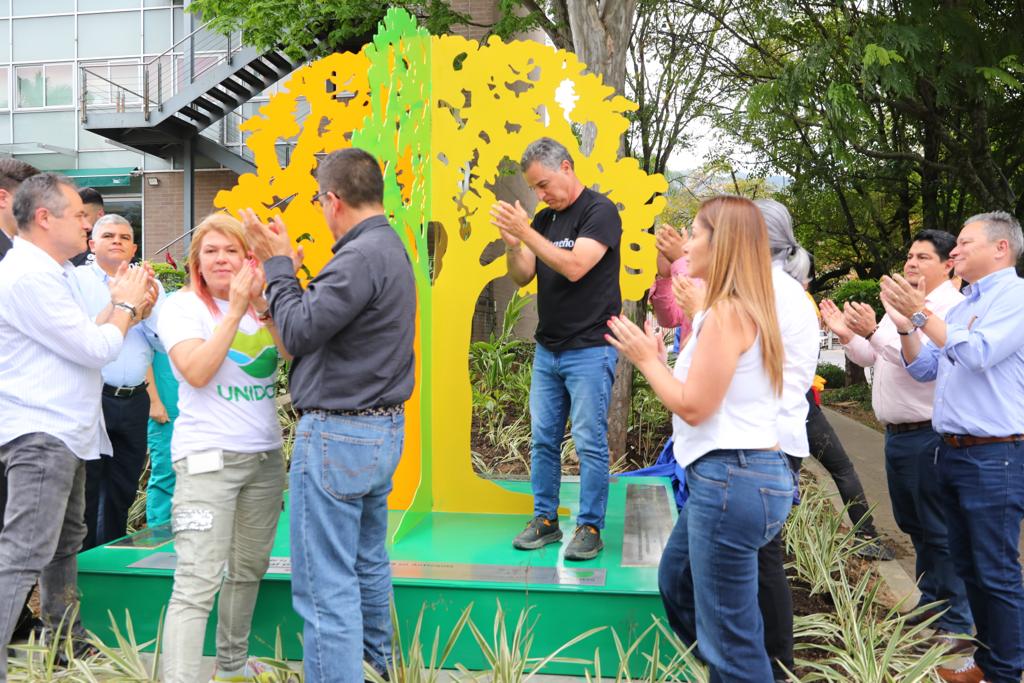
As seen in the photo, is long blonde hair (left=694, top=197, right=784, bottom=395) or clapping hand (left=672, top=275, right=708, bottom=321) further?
clapping hand (left=672, top=275, right=708, bottom=321)

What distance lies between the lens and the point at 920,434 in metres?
4.11

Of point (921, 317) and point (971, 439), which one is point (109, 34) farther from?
point (971, 439)

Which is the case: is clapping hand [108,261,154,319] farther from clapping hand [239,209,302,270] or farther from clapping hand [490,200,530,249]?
clapping hand [490,200,530,249]

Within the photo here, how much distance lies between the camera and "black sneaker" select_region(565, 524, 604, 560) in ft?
13.0

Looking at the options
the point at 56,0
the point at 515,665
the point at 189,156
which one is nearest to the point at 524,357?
the point at 515,665

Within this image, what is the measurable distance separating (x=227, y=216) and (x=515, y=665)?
6.30 feet

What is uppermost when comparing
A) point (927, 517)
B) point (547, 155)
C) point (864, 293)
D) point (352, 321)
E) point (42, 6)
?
point (42, 6)

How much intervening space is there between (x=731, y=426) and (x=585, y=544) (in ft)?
5.50

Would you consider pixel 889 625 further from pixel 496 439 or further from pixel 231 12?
pixel 231 12

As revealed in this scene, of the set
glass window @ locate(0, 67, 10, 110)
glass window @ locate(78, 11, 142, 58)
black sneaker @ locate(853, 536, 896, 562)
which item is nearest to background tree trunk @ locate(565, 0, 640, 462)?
black sneaker @ locate(853, 536, 896, 562)

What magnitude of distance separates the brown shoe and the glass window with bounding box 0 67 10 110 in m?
18.8

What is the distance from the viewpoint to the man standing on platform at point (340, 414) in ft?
8.93

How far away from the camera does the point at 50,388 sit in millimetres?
3229

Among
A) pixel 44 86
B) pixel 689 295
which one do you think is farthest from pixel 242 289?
pixel 44 86
